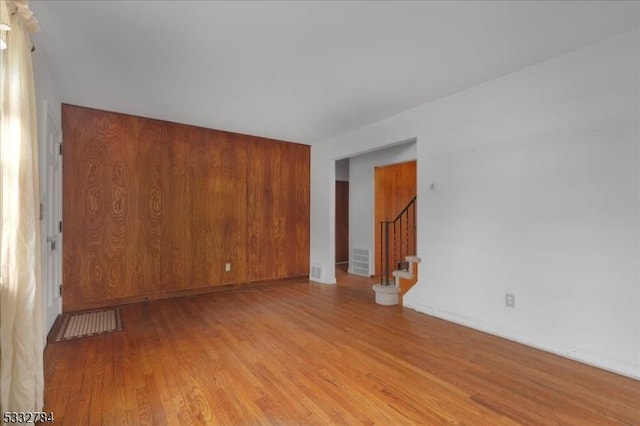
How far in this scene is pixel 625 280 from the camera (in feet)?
7.22

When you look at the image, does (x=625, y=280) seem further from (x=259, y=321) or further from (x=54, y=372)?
(x=54, y=372)

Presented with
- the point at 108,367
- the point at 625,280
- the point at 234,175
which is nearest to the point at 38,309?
the point at 108,367

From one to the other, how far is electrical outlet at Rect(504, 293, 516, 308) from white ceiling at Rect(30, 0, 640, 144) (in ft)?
6.96

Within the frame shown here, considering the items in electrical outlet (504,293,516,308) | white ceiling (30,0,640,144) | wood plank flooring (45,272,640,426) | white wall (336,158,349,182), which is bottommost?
wood plank flooring (45,272,640,426)

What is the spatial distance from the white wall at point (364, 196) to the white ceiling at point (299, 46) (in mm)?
2257

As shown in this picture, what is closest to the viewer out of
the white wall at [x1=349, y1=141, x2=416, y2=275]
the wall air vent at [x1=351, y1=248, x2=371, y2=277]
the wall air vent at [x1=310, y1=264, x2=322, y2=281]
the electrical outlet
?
the electrical outlet

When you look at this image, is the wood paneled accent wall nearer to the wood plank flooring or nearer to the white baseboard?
the wood plank flooring

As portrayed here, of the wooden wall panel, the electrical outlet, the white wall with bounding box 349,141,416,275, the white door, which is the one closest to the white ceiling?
the white door

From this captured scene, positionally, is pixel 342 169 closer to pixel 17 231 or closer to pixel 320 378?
pixel 320 378

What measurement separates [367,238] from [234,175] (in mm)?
2852

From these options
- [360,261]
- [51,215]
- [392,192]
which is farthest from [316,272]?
[51,215]

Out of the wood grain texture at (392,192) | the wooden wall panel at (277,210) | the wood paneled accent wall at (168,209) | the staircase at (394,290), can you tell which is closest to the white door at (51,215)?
the wood paneled accent wall at (168,209)

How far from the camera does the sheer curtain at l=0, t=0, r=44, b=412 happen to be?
143 centimetres

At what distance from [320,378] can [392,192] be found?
452 centimetres
